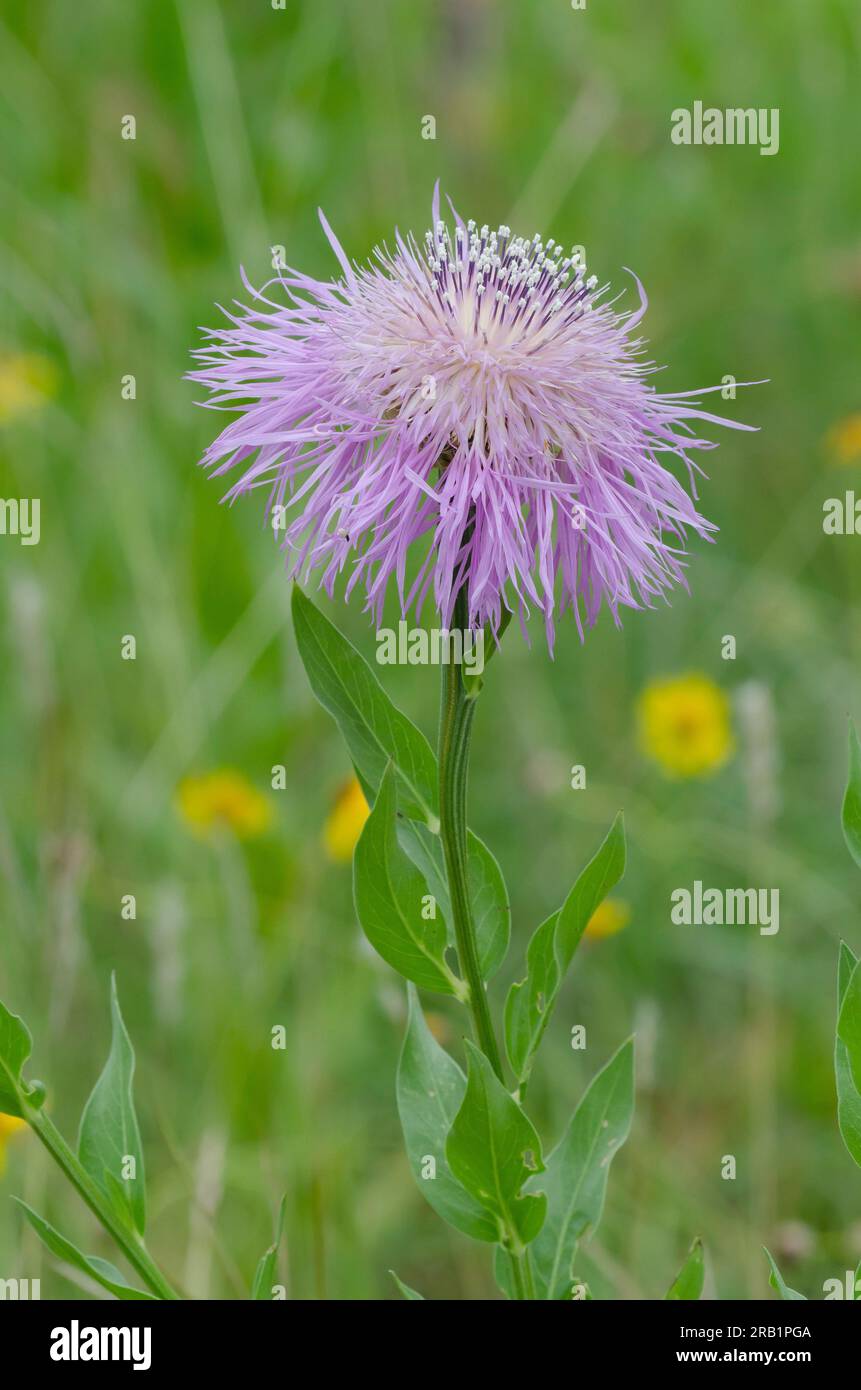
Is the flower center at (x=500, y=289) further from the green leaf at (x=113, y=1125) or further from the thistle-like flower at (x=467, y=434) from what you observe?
the green leaf at (x=113, y=1125)

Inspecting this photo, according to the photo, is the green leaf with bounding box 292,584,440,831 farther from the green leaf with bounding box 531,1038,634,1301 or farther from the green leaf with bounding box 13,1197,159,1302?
the green leaf with bounding box 13,1197,159,1302

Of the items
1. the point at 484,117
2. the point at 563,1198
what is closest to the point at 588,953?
the point at 563,1198

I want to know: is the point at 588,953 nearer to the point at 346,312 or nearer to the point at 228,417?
the point at 228,417

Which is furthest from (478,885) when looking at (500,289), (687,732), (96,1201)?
(687,732)

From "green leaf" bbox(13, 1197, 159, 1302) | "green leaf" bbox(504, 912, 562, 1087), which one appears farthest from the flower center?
"green leaf" bbox(13, 1197, 159, 1302)

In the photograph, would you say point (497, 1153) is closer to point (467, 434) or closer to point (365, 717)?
point (365, 717)
